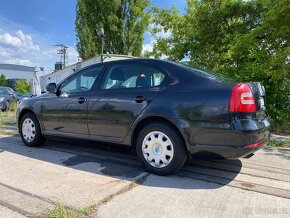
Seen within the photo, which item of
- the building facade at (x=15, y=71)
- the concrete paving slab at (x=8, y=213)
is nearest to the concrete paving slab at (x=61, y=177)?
the concrete paving slab at (x=8, y=213)

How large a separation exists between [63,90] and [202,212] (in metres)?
3.39

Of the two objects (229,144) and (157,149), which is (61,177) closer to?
(157,149)

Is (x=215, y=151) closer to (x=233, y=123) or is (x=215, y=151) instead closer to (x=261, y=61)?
(x=233, y=123)

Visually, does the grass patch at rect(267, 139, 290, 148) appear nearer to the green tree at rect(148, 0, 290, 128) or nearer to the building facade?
the green tree at rect(148, 0, 290, 128)

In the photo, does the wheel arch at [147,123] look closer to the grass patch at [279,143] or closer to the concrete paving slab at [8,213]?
the concrete paving slab at [8,213]

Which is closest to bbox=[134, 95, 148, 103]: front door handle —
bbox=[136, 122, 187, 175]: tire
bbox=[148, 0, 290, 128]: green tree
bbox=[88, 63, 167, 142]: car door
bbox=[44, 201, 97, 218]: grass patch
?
bbox=[88, 63, 167, 142]: car door

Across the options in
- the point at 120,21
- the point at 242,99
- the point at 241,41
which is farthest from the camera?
the point at 120,21

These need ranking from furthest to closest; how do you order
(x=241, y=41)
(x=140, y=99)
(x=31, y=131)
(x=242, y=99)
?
(x=241, y=41)
(x=31, y=131)
(x=140, y=99)
(x=242, y=99)

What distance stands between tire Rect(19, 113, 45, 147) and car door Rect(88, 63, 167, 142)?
1.54 metres

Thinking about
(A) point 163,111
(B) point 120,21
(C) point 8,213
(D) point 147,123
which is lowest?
(C) point 8,213

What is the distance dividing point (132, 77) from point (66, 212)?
2.23 metres

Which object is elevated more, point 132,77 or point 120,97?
point 132,77

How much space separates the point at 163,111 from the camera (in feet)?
12.6

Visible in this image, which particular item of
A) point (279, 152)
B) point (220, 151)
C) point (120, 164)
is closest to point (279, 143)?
point (279, 152)
